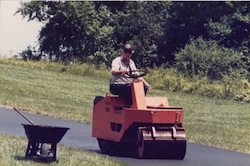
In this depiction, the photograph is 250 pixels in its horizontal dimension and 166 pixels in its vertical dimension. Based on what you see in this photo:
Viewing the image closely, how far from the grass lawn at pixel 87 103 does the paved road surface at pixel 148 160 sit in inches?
63.1

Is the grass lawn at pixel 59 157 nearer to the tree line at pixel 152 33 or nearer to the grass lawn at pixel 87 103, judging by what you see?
the grass lawn at pixel 87 103

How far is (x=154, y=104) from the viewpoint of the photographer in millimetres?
15500

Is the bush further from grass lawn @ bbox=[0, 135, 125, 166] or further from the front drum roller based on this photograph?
grass lawn @ bbox=[0, 135, 125, 166]

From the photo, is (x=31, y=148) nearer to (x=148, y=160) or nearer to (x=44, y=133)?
(x=44, y=133)

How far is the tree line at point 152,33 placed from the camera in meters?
45.1

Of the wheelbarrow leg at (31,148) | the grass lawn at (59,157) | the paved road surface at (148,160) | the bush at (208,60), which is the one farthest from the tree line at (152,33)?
the wheelbarrow leg at (31,148)

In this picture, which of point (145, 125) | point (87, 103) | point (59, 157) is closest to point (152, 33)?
point (87, 103)

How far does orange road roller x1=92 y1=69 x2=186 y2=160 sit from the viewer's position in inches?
586

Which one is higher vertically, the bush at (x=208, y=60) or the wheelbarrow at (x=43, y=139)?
the bush at (x=208, y=60)

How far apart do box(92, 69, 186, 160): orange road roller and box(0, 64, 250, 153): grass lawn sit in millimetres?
4082

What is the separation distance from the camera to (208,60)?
43.5m

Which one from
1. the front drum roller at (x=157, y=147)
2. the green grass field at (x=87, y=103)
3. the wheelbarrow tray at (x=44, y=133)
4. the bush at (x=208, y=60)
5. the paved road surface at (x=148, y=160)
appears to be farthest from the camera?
the bush at (x=208, y=60)

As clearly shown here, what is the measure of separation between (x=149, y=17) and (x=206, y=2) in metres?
3.80

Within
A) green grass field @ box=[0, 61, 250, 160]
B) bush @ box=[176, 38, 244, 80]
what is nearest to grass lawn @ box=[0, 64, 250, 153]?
green grass field @ box=[0, 61, 250, 160]
